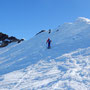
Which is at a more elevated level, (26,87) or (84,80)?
(84,80)

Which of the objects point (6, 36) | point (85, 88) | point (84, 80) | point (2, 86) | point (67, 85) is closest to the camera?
point (85, 88)

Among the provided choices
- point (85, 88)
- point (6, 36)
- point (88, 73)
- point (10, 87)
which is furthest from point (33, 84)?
point (6, 36)

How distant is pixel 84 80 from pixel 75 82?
615 mm

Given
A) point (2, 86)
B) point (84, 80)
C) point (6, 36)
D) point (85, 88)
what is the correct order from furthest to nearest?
point (6, 36), point (2, 86), point (84, 80), point (85, 88)

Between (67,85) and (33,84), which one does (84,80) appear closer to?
(67,85)

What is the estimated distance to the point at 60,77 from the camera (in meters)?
7.19

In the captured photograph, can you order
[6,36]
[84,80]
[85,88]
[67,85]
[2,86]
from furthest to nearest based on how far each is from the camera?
[6,36]
[2,86]
[84,80]
[67,85]
[85,88]

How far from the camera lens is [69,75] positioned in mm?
7352

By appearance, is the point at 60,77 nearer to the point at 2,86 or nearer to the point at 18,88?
the point at 18,88

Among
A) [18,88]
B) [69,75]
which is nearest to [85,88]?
[69,75]

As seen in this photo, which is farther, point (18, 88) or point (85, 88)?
point (18, 88)

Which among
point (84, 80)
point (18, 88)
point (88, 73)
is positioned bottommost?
point (18, 88)

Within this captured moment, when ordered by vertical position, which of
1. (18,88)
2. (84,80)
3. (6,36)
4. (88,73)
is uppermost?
(6,36)

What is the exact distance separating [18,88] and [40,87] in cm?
132
